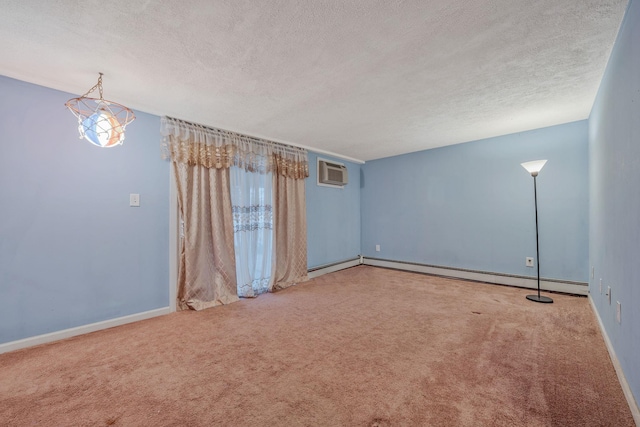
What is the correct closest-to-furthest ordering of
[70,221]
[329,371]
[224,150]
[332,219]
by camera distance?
[329,371] < [70,221] < [224,150] < [332,219]

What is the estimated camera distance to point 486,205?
400 centimetres

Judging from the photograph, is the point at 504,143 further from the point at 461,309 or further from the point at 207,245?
the point at 207,245

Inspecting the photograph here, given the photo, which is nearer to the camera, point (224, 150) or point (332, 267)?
point (224, 150)

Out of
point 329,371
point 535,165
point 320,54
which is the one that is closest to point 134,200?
point 320,54

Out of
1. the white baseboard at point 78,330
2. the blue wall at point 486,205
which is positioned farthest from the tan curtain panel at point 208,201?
the blue wall at point 486,205

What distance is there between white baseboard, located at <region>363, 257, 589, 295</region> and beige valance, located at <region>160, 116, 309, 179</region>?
2405mm

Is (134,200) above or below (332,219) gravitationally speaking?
above

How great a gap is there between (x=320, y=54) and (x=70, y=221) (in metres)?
2.52

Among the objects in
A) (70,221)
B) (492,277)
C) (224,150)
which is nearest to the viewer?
(70,221)

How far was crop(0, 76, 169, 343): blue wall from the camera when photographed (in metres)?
2.11

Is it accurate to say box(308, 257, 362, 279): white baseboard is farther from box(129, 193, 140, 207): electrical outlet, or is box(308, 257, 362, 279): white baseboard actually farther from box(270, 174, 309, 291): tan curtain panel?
box(129, 193, 140, 207): electrical outlet

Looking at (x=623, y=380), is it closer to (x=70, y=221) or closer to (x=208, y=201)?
(x=208, y=201)

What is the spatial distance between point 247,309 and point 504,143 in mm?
4087

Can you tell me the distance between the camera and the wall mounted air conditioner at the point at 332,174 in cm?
467
